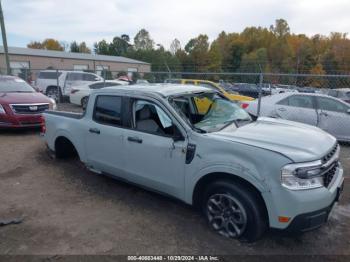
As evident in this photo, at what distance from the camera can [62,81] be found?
52.1ft

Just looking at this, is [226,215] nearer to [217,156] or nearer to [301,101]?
[217,156]

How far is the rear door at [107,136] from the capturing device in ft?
13.1

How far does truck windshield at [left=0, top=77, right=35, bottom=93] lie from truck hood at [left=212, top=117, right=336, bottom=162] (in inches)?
305

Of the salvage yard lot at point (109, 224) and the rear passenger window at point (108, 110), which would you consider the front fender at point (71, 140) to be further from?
the rear passenger window at point (108, 110)

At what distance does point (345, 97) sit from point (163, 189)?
450 inches

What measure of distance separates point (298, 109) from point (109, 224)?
20.3 ft

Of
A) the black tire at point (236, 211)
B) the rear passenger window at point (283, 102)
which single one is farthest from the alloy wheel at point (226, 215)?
the rear passenger window at point (283, 102)

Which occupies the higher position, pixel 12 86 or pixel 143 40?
pixel 143 40

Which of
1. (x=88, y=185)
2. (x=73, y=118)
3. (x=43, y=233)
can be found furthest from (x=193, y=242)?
(x=73, y=118)

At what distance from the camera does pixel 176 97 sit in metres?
3.74

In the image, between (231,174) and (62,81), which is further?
(62,81)

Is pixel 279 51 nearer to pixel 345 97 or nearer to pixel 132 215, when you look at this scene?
pixel 345 97

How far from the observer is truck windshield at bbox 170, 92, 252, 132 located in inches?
140

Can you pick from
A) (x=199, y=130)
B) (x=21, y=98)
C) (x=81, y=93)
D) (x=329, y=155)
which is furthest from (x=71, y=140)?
(x=81, y=93)
